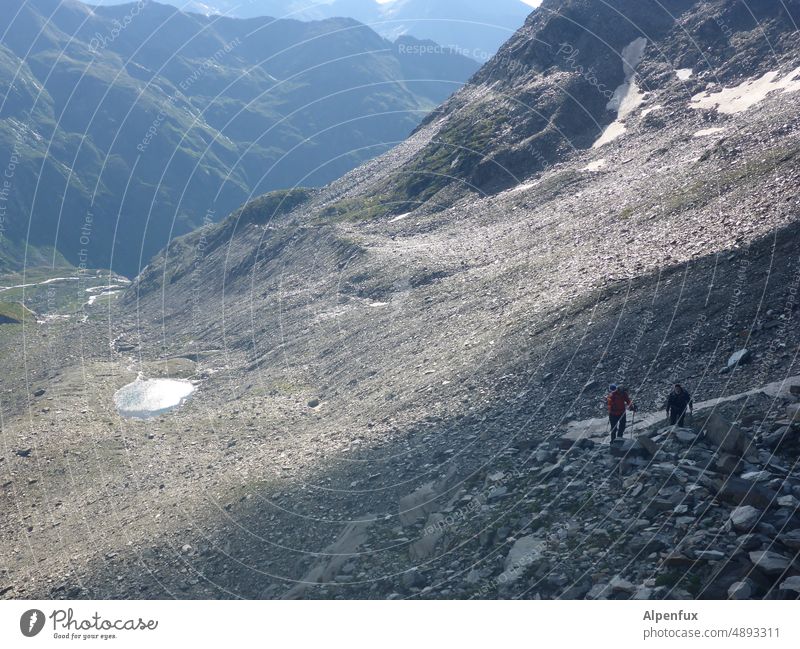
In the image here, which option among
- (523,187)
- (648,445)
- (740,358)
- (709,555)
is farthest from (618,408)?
(523,187)

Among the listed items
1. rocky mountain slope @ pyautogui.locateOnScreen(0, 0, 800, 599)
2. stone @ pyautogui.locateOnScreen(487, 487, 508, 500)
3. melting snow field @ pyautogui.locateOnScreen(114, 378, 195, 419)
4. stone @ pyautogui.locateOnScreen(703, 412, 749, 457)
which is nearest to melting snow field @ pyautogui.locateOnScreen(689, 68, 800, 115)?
rocky mountain slope @ pyautogui.locateOnScreen(0, 0, 800, 599)

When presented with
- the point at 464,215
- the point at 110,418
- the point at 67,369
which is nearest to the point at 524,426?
the point at 110,418

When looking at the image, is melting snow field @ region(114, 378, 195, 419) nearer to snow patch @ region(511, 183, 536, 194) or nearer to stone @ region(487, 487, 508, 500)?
snow patch @ region(511, 183, 536, 194)

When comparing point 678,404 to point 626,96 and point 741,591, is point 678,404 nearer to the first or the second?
point 741,591

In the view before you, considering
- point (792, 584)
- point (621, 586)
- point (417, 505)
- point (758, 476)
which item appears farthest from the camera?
point (417, 505)

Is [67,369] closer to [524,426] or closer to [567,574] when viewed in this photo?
[524,426]

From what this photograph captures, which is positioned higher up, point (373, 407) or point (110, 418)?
point (110, 418)
